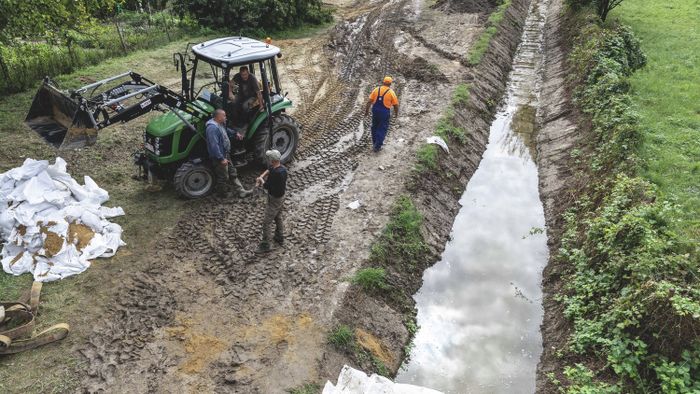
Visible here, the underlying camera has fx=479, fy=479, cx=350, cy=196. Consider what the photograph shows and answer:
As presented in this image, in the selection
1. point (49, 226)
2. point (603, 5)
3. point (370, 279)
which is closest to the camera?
point (49, 226)

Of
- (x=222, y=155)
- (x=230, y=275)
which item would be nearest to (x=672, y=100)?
(x=222, y=155)

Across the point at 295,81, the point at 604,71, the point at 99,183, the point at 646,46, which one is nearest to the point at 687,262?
the point at 604,71

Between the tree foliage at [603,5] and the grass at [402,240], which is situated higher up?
the tree foliage at [603,5]

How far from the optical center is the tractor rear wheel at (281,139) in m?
9.06

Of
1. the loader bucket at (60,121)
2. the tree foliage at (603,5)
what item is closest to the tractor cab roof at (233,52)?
the loader bucket at (60,121)

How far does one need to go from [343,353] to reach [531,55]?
16.2 meters

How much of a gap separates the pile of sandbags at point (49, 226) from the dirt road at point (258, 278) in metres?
0.80

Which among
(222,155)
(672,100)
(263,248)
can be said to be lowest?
(263,248)

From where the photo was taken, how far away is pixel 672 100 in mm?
11938

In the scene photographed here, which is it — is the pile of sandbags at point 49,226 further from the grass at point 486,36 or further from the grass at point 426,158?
the grass at point 486,36

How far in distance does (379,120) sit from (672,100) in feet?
24.8

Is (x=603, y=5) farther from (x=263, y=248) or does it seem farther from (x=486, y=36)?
(x=263, y=248)

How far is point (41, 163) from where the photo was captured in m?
7.62

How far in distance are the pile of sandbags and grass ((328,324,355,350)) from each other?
3.69m
